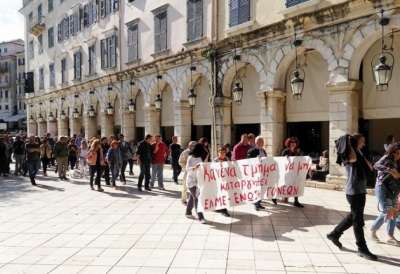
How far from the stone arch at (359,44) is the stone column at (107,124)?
16.4 meters

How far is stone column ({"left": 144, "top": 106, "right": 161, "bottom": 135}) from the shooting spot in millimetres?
20344

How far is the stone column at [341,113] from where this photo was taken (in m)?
11.4

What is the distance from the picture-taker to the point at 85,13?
2644 centimetres

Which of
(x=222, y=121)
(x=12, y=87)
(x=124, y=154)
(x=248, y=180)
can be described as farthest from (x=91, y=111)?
(x=12, y=87)

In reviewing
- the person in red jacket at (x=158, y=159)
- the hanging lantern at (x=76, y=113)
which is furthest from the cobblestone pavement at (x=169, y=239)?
the hanging lantern at (x=76, y=113)

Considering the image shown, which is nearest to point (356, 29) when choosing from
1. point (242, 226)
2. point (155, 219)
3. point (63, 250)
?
point (242, 226)

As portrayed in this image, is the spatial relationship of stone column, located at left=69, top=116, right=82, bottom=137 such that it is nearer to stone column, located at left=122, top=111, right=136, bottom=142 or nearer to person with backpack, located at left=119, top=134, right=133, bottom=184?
stone column, located at left=122, top=111, right=136, bottom=142

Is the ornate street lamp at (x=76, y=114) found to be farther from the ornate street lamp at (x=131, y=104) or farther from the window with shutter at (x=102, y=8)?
the ornate street lamp at (x=131, y=104)

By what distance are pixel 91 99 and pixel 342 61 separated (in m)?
18.4

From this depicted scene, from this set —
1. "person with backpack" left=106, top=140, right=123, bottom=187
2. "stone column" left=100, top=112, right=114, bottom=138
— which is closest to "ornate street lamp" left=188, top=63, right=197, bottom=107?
"person with backpack" left=106, top=140, right=123, bottom=187

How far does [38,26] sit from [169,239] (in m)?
32.3

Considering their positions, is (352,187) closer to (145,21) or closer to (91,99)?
(145,21)

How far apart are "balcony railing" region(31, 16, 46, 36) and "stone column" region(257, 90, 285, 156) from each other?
1034 inches

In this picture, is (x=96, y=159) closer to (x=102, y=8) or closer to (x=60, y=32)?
(x=102, y=8)
